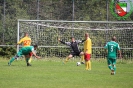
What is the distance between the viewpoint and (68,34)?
3938 centimetres

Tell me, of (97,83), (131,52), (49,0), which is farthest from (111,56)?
(49,0)

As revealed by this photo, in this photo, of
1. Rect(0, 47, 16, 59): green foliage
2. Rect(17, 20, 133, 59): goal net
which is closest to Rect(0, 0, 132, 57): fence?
Rect(0, 47, 16, 59): green foliage

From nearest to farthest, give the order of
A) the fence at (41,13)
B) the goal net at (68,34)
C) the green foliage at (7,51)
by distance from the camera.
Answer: the goal net at (68,34), the green foliage at (7,51), the fence at (41,13)

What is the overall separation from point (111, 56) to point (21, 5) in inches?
646

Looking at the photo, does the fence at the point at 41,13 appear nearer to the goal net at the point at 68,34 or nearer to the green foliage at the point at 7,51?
the green foliage at the point at 7,51

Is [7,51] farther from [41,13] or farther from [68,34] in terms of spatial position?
[68,34]

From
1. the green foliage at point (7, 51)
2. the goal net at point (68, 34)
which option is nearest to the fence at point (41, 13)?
the green foliage at point (7, 51)

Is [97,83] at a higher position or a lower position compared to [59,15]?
lower

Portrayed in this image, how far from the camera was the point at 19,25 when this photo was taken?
127 feet

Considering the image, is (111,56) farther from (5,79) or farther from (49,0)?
(49,0)

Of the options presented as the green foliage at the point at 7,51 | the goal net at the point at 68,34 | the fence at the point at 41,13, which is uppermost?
the fence at the point at 41,13

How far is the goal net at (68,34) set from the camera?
38.8m

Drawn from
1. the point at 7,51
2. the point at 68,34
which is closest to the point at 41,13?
the point at 68,34

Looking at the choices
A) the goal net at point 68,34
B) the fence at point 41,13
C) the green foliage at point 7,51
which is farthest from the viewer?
the fence at point 41,13
